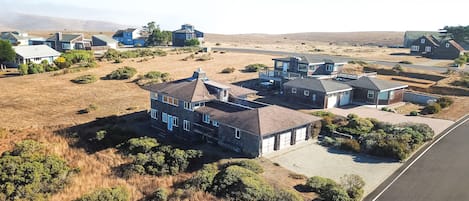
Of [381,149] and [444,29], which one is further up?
[444,29]

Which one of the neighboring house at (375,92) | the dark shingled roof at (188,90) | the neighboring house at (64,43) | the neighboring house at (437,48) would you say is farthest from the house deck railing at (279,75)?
the neighboring house at (64,43)

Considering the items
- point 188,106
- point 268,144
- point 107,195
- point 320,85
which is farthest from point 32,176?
point 320,85

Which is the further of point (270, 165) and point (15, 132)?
point (15, 132)

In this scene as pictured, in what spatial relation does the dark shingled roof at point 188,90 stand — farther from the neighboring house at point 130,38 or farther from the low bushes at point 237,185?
the neighboring house at point 130,38

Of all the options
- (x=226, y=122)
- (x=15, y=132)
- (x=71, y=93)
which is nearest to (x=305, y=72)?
(x=226, y=122)

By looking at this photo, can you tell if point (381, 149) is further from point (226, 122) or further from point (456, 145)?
point (226, 122)

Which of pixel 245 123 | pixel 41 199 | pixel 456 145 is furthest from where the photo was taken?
pixel 456 145

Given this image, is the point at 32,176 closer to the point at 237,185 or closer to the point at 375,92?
the point at 237,185
